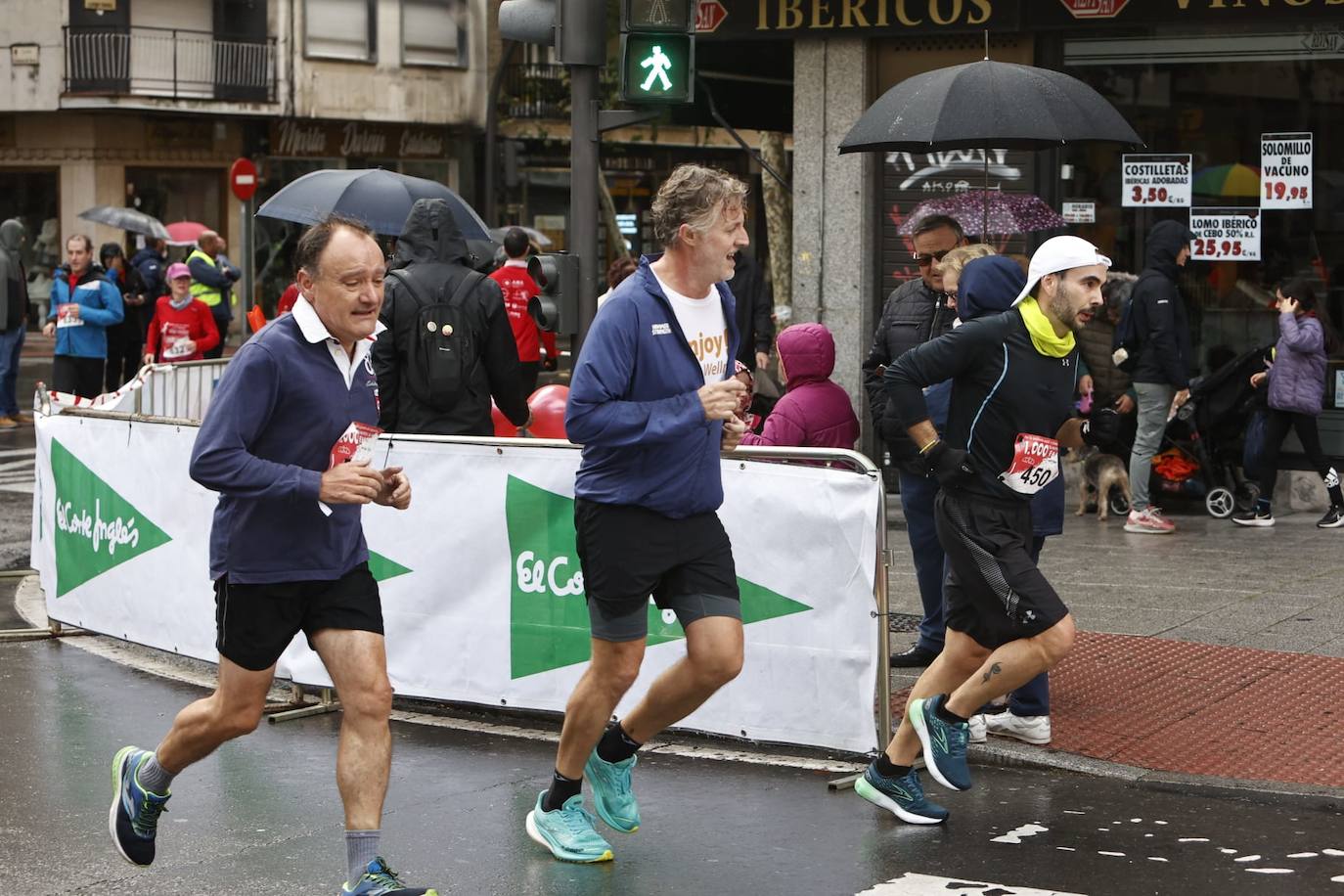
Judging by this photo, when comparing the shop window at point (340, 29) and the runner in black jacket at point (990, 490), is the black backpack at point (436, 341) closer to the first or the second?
the runner in black jacket at point (990, 490)

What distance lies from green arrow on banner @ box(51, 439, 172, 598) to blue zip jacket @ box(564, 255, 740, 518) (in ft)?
12.5

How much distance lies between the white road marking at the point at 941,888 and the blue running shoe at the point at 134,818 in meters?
1.92

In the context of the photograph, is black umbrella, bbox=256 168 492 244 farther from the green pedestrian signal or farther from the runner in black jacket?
the runner in black jacket

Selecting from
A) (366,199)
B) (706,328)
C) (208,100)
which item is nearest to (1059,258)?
(706,328)

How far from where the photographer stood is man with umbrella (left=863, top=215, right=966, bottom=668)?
814cm

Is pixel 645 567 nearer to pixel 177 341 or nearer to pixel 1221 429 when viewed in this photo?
pixel 1221 429

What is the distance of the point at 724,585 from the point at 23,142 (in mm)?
39779

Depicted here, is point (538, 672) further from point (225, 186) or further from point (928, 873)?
point (225, 186)

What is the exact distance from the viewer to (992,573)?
6.06 meters

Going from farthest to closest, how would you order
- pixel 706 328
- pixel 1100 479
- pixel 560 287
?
1. pixel 1100 479
2. pixel 560 287
3. pixel 706 328

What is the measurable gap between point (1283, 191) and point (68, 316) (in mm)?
11056

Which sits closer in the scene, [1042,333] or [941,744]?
[941,744]

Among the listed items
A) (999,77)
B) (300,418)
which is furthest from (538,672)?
(999,77)

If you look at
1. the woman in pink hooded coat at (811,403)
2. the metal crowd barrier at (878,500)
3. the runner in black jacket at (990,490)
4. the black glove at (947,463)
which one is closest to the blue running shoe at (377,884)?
the runner in black jacket at (990,490)
